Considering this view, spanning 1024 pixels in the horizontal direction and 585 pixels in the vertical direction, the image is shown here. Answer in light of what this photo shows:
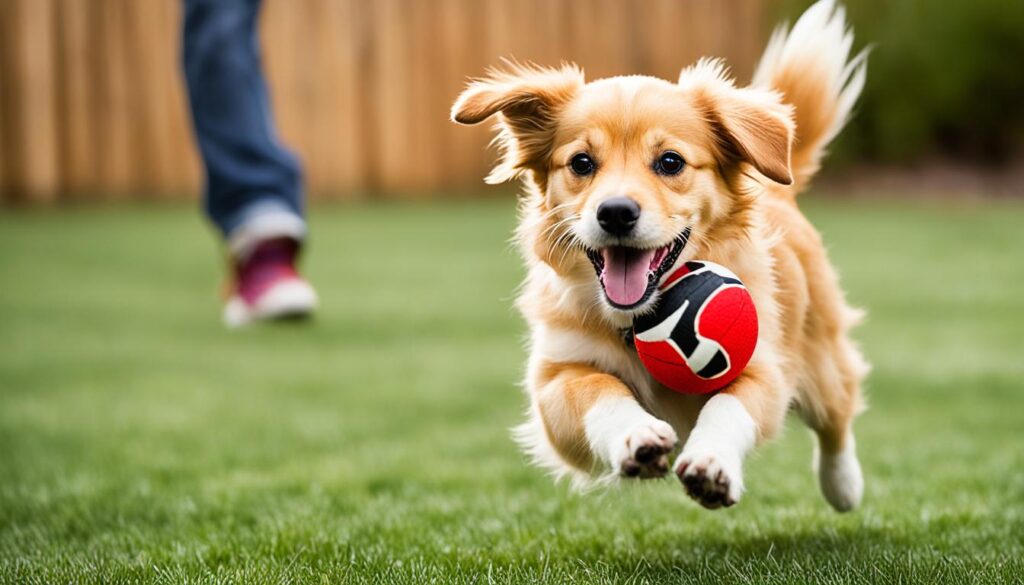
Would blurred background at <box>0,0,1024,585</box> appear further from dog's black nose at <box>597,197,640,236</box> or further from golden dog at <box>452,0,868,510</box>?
dog's black nose at <box>597,197,640,236</box>

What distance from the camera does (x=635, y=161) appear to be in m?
2.82

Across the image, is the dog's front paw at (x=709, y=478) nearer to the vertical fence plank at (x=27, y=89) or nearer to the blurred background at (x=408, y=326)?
the blurred background at (x=408, y=326)

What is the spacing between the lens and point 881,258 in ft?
30.2

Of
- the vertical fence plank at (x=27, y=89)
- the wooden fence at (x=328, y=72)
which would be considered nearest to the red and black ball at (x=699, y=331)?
the wooden fence at (x=328, y=72)

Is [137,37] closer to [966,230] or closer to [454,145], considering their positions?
[454,145]

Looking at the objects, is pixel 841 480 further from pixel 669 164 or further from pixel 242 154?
pixel 242 154

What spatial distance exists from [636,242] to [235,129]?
3.68m

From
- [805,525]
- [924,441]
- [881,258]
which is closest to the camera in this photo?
[805,525]

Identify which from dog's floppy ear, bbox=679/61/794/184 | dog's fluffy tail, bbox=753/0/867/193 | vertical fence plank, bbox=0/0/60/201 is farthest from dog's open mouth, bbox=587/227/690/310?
vertical fence plank, bbox=0/0/60/201

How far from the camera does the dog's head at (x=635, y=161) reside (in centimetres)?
273

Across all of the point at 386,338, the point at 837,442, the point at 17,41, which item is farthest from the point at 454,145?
the point at 837,442

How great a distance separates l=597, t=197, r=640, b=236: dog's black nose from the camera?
2.67 meters

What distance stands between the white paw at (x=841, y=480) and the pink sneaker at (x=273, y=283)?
10.7ft

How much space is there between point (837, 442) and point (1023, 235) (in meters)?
7.19
